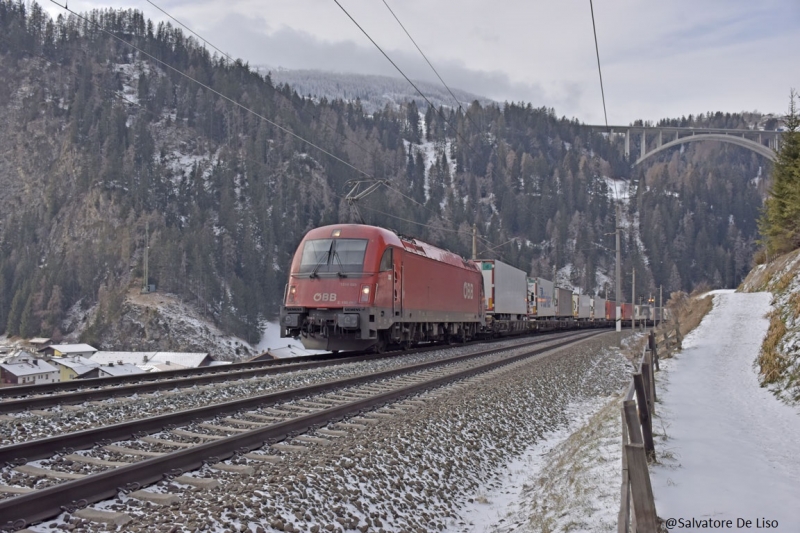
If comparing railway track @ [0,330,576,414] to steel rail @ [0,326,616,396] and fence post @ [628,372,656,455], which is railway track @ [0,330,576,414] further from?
fence post @ [628,372,656,455]

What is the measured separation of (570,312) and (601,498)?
52.7 metres

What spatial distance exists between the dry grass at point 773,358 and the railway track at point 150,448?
7620 millimetres

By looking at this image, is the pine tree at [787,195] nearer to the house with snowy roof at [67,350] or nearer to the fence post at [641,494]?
the fence post at [641,494]

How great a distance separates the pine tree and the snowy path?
19295mm

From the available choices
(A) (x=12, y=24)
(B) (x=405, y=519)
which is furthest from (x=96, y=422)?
(A) (x=12, y=24)

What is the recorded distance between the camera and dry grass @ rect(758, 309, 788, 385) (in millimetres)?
12328

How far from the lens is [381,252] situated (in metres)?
17.6

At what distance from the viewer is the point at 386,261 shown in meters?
17.7

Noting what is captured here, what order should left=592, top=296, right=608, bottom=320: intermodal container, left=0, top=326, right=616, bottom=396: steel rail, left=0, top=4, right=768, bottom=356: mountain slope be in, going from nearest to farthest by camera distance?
left=0, top=326, right=616, bottom=396: steel rail, left=592, top=296, right=608, bottom=320: intermodal container, left=0, top=4, right=768, bottom=356: mountain slope

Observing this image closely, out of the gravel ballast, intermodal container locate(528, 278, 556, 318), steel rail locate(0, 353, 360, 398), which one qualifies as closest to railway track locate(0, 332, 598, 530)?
the gravel ballast

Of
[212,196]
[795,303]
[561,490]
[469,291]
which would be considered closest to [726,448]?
[561,490]

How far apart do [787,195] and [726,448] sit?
3370 cm

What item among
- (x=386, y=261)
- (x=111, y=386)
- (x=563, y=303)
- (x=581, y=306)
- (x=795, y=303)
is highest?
(x=386, y=261)

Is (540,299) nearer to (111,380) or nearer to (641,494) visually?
(111,380)
